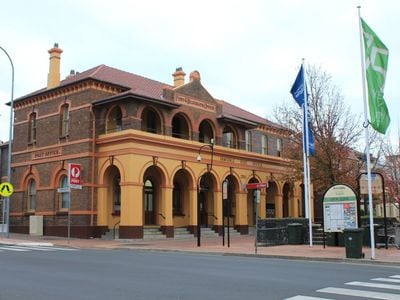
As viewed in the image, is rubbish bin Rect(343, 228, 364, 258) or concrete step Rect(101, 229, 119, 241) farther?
concrete step Rect(101, 229, 119, 241)

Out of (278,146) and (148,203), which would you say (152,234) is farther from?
(278,146)

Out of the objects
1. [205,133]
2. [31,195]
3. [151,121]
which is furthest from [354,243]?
[31,195]

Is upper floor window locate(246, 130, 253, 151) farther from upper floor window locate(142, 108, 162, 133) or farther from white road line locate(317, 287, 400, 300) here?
white road line locate(317, 287, 400, 300)

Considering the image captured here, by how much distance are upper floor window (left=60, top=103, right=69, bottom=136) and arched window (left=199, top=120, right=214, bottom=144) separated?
948 cm

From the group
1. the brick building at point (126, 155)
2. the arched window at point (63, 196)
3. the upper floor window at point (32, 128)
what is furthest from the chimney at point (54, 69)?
the arched window at point (63, 196)

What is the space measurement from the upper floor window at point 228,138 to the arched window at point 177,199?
5.56 m

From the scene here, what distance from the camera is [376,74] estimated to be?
18.1 meters

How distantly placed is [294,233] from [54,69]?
67.0 feet

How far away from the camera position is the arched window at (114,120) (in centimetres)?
3247

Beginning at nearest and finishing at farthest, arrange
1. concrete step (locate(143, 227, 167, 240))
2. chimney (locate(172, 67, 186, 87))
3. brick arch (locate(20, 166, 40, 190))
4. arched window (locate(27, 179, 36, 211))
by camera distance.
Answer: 1. concrete step (locate(143, 227, 167, 240))
2. brick arch (locate(20, 166, 40, 190))
3. arched window (locate(27, 179, 36, 211))
4. chimney (locate(172, 67, 186, 87))

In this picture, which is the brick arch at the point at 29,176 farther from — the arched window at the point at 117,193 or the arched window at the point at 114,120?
the arched window at the point at 114,120

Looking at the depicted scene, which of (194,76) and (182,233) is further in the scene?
(194,76)

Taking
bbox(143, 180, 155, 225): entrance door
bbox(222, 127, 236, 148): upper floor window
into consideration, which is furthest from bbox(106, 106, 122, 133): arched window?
bbox(222, 127, 236, 148): upper floor window

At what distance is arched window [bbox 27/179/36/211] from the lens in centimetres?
3556
